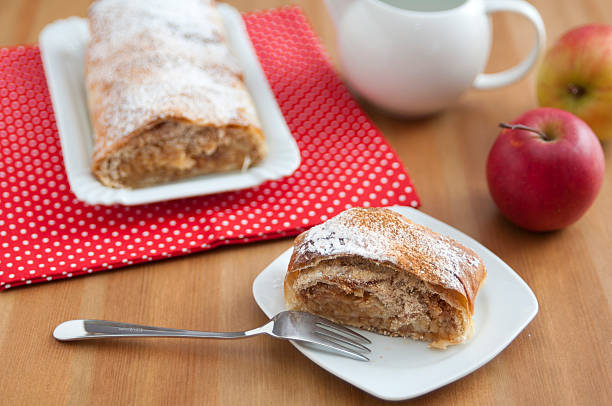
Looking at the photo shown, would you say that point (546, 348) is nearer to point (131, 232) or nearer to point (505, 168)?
point (505, 168)

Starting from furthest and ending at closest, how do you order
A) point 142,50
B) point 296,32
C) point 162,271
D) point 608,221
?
point 296,32, point 142,50, point 608,221, point 162,271

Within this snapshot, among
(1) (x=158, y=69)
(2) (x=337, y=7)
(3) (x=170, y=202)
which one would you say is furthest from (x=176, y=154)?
(2) (x=337, y=7)

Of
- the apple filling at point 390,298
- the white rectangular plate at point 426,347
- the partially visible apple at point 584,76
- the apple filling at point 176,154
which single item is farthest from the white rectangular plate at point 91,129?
the partially visible apple at point 584,76

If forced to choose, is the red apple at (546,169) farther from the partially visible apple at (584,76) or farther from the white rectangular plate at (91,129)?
the white rectangular plate at (91,129)

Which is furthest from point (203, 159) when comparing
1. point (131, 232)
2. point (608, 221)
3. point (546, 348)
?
point (608, 221)

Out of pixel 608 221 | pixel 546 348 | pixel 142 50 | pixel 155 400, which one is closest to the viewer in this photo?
pixel 155 400

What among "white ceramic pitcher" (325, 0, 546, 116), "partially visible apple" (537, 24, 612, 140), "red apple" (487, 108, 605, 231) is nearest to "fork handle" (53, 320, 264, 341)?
"red apple" (487, 108, 605, 231)
